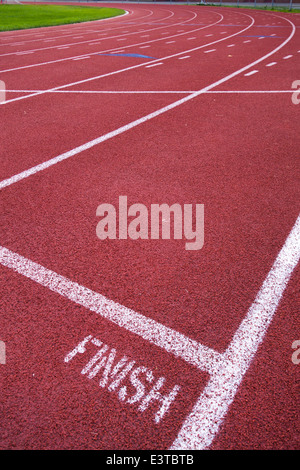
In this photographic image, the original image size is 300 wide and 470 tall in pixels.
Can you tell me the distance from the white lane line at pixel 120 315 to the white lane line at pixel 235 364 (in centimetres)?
12

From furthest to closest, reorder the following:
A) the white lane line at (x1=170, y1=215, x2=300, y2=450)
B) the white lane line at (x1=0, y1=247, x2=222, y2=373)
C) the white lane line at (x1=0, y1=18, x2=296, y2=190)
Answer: the white lane line at (x1=0, y1=18, x2=296, y2=190)
the white lane line at (x1=0, y1=247, x2=222, y2=373)
the white lane line at (x1=170, y1=215, x2=300, y2=450)

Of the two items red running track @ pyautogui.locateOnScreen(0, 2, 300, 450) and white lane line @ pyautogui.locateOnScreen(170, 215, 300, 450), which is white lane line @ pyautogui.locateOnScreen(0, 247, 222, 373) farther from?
white lane line @ pyautogui.locateOnScreen(170, 215, 300, 450)

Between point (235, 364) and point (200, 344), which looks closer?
point (235, 364)

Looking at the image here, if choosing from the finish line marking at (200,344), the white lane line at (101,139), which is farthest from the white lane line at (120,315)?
the white lane line at (101,139)

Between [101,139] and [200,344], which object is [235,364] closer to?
[200,344]

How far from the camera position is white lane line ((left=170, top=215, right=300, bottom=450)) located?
1.95 metres

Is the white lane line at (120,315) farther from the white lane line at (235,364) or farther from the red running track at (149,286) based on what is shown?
the white lane line at (235,364)

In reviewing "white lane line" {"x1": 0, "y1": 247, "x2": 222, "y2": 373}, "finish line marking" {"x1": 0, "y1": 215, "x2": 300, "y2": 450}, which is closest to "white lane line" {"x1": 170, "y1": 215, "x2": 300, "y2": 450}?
"finish line marking" {"x1": 0, "y1": 215, "x2": 300, "y2": 450}

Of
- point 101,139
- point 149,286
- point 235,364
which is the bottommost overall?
point 235,364

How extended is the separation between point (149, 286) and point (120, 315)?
375 mm

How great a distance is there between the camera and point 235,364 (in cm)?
230

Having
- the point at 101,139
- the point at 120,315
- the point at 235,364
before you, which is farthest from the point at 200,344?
the point at 101,139

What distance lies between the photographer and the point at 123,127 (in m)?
5.97

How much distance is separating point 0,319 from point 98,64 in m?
9.85
